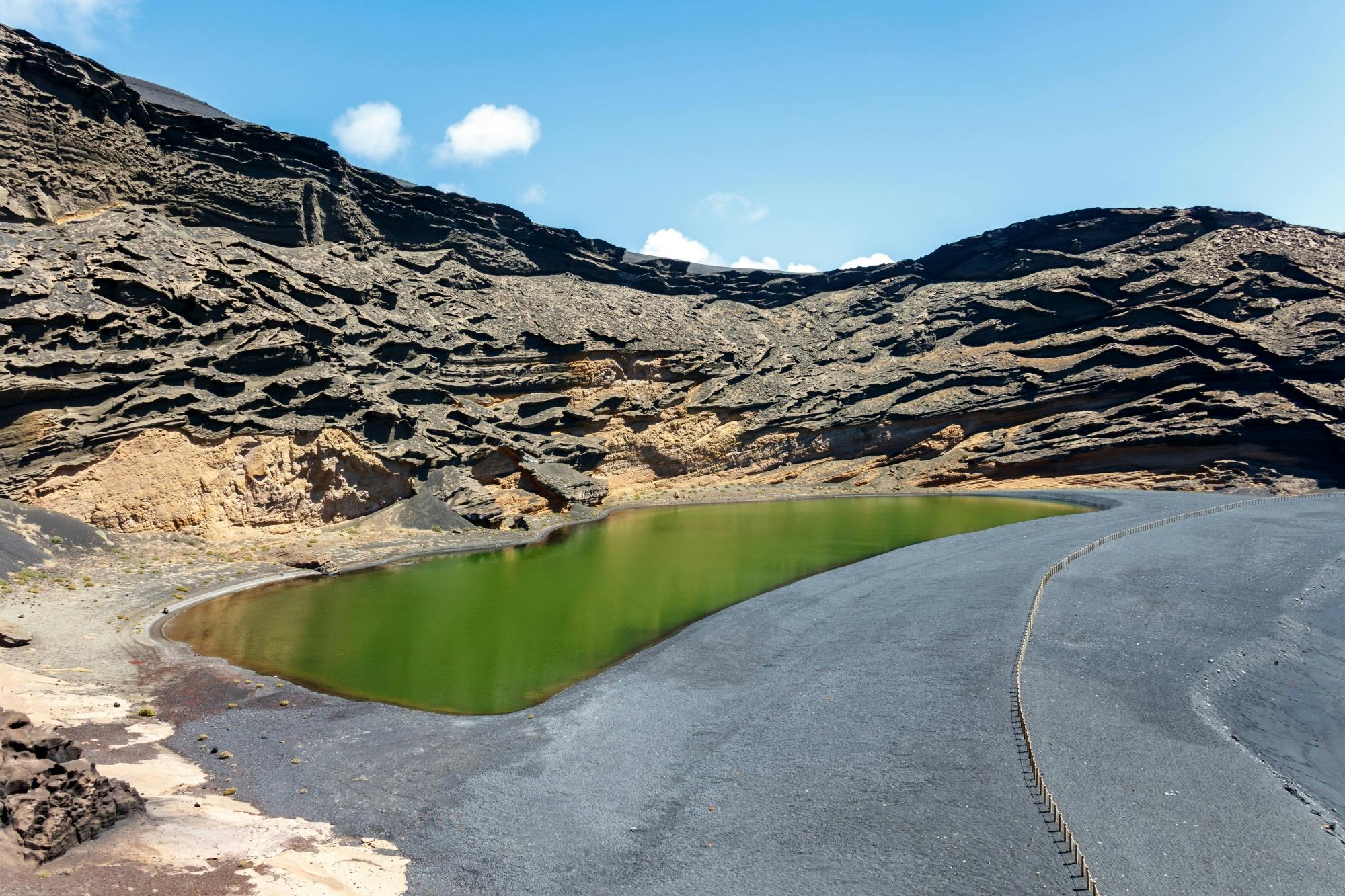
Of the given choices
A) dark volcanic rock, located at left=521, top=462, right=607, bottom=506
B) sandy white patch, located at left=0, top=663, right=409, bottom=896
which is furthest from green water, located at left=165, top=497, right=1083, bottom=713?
sandy white patch, located at left=0, top=663, right=409, bottom=896

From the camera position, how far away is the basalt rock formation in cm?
3303

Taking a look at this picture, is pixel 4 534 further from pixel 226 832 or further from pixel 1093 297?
pixel 1093 297

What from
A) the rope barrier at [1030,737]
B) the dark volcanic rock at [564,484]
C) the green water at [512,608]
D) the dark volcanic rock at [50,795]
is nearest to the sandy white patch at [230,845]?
the dark volcanic rock at [50,795]

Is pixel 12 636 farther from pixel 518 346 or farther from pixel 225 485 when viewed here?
pixel 518 346

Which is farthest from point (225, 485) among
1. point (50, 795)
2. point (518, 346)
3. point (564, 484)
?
point (50, 795)

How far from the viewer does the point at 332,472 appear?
36531 mm

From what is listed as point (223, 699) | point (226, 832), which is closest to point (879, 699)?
point (226, 832)

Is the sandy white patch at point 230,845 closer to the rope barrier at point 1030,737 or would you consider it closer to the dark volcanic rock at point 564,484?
the rope barrier at point 1030,737

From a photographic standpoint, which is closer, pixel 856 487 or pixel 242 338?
pixel 242 338

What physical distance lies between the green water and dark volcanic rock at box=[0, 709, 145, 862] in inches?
297

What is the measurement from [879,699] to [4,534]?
29707 mm

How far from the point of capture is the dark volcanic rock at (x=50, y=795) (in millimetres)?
8281

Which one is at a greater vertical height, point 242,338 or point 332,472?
point 242,338

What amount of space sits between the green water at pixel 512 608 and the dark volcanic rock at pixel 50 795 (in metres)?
7.54
